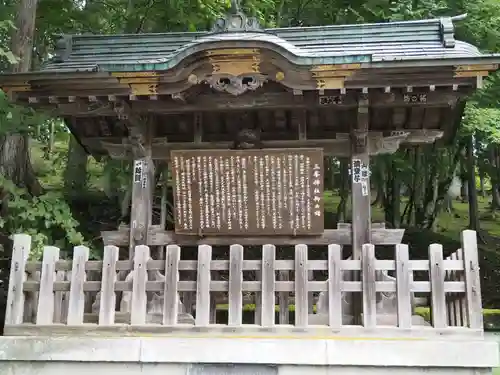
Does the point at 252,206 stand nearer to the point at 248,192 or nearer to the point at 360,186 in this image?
the point at 248,192

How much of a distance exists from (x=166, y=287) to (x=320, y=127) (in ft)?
11.6

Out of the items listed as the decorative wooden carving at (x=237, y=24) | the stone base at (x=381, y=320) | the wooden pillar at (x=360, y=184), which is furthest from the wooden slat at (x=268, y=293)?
the decorative wooden carving at (x=237, y=24)

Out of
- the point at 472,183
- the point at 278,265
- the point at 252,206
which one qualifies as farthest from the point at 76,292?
the point at 472,183

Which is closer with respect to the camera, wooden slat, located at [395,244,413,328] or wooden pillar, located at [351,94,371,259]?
wooden slat, located at [395,244,413,328]

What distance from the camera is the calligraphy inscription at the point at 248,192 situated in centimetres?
685

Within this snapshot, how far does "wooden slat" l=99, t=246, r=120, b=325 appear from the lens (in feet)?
17.6

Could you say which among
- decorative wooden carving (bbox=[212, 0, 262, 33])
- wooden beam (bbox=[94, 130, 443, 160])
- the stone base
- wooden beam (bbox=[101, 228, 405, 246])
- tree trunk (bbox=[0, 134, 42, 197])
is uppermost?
decorative wooden carving (bbox=[212, 0, 262, 33])

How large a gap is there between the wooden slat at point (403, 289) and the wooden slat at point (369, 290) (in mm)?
245

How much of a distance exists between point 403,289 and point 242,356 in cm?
175

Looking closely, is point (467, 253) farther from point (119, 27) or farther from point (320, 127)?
point (119, 27)

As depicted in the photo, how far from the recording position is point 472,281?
5117 millimetres

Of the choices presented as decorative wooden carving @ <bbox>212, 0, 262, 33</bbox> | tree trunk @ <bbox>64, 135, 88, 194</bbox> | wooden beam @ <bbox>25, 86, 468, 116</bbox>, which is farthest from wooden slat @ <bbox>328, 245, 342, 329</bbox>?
tree trunk @ <bbox>64, 135, 88, 194</bbox>

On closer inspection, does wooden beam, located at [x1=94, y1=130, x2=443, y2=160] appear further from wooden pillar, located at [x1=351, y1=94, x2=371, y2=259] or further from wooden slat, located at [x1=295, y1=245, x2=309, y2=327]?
wooden slat, located at [x1=295, y1=245, x2=309, y2=327]

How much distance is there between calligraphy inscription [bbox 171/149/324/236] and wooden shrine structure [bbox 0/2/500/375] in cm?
2
